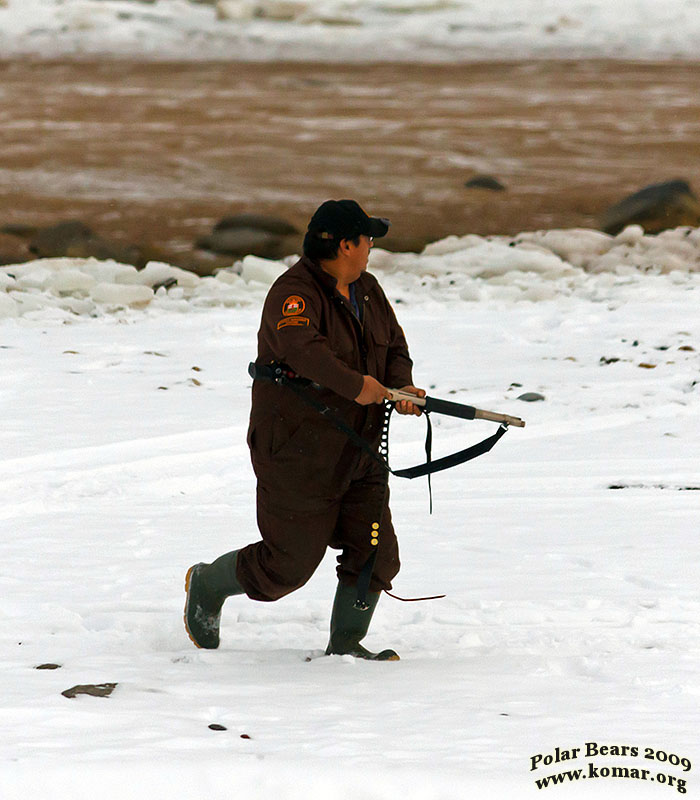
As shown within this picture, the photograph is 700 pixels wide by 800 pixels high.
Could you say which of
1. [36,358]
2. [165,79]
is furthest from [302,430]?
[165,79]

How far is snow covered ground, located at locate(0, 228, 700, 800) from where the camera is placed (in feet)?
8.04

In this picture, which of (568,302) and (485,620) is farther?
(568,302)

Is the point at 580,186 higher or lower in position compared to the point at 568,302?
higher

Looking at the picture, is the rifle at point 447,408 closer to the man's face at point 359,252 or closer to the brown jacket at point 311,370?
the brown jacket at point 311,370

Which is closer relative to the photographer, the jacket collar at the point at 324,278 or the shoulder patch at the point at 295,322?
the shoulder patch at the point at 295,322

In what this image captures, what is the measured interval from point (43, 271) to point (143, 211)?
2.34 m

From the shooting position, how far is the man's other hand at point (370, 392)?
3.03 m

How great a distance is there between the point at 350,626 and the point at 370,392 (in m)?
0.78

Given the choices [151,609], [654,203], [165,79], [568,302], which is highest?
[165,79]

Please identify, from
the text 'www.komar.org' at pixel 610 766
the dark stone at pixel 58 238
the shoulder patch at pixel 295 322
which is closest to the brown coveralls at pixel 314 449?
the shoulder patch at pixel 295 322

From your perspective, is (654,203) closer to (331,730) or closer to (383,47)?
(383,47)

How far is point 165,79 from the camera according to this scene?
51.9ft

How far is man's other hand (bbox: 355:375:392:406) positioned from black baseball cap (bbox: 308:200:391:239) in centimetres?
41

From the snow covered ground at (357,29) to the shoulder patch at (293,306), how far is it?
552 inches
